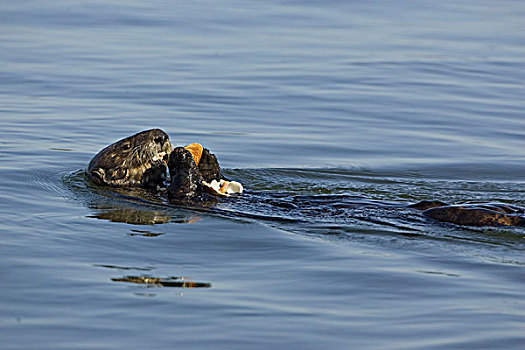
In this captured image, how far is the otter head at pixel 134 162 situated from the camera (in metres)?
7.06

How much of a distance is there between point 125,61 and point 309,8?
21.5 feet

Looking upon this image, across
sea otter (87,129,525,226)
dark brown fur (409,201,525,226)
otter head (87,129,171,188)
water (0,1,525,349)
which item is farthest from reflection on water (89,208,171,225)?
dark brown fur (409,201,525,226)

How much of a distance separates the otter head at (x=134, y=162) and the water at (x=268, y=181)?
0.16m

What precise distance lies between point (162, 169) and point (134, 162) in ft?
0.86

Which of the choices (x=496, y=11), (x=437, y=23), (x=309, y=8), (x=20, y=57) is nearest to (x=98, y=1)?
(x=309, y=8)

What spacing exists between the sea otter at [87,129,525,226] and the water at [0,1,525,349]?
0.53ft

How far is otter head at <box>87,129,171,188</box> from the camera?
278 inches

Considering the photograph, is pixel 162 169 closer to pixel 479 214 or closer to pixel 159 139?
pixel 159 139

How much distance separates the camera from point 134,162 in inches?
280

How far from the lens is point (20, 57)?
13391 millimetres

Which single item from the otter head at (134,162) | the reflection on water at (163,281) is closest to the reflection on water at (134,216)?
the otter head at (134,162)

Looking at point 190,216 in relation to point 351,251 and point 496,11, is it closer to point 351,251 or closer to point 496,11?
point 351,251

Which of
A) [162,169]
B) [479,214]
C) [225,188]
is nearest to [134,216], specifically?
[225,188]

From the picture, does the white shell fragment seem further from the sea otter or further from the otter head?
the otter head
